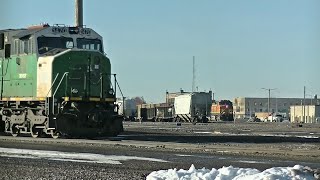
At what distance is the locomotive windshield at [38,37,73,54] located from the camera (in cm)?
1936

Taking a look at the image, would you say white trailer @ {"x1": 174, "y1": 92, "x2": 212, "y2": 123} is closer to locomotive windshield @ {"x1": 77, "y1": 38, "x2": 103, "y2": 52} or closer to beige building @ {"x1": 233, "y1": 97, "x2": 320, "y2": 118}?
locomotive windshield @ {"x1": 77, "y1": 38, "x2": 103, "y2": 52}

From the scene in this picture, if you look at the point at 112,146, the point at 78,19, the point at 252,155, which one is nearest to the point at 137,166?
the point at 252,155

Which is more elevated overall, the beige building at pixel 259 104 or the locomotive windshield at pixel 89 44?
the locomotive windshield at pixel 89 44

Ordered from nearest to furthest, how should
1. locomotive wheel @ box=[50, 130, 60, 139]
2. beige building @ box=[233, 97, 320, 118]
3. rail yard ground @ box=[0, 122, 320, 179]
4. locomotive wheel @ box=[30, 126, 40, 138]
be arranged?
1. rail yard ground @ box=[0, 122, 320, 179]
2. locomotive wheel @ box=[50, 130, 60, 139]
3. locomotive wheel @ box=[30, 126, 40, 138]
4. beige building @ box=[233, 97, 320, 118]

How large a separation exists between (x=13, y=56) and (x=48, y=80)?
6.73ft

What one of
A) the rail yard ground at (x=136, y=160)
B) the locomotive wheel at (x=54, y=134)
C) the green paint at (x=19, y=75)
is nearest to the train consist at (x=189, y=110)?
the green paint at (x=19, y=75)

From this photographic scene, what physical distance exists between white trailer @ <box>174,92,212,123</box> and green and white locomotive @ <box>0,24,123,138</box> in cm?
4149

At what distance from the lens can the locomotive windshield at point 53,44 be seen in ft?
63.5

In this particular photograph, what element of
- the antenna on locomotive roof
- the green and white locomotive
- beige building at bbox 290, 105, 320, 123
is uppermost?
the antenna on locomotive roof

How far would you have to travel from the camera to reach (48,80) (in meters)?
19.1

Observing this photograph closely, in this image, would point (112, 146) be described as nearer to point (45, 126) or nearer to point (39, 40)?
point (45, 126)

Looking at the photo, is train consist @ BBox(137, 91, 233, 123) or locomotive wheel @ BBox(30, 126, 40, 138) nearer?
locomotive wheel @ BBox(30, 126, 40, 138)

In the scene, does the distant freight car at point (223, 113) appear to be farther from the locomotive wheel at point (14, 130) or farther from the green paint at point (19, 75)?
the locomotive wheel at point (14, 130)

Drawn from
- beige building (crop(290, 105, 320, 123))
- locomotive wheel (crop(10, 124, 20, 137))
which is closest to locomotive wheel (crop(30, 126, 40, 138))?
locomotive wheel (crop(10, 124, 20, 137))
